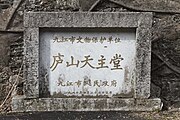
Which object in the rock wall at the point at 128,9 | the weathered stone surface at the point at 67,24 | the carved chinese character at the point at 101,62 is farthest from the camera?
the rock wall at the point at 128,9

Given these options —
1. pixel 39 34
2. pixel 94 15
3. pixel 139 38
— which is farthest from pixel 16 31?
pixel 139 38

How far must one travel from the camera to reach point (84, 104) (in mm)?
3992

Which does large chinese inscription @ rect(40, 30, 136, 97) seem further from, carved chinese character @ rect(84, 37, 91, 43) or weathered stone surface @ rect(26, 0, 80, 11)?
weathered stone surface @ rect(26, 0, 80, 11)

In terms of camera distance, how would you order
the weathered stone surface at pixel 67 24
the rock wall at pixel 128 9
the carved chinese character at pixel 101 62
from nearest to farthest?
the weathered stone surface at pixel 67 24 → the carved chinese character at pixel 101 62 → the rock wall at pixel 128 9

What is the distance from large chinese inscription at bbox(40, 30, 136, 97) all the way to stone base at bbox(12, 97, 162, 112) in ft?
0.31

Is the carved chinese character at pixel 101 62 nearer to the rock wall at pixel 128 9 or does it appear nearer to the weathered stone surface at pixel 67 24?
the weathered stone surface at pixel 67 24

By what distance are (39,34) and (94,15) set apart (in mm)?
610

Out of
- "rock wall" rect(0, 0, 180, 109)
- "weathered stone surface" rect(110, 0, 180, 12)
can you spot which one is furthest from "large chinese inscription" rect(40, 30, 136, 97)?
"weathered stone surface" rect(110, 0, 180, 12)

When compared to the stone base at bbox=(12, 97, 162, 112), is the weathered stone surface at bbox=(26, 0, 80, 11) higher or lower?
higher

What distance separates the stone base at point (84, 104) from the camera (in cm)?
397

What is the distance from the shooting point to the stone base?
3969 mm

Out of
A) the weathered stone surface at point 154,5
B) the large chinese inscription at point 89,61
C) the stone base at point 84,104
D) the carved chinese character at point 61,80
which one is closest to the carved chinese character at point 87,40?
the large chinese inscription at point 89,61

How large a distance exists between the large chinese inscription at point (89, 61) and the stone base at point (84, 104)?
94mm

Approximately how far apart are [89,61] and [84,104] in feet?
1.50
